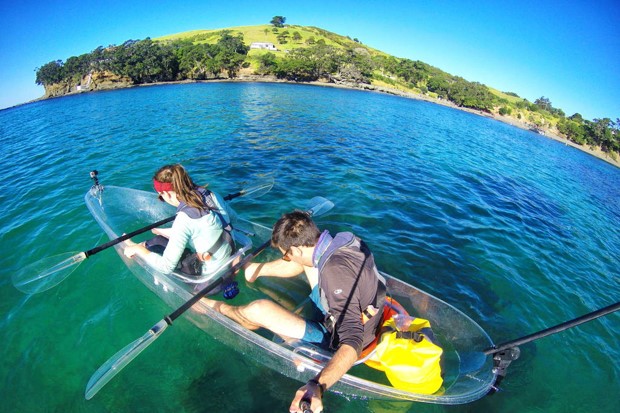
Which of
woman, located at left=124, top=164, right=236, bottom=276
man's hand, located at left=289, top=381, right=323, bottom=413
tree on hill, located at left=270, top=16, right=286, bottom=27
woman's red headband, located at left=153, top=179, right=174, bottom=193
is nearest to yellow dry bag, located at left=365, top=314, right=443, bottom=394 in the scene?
man's hand, located at left=289, top=381, right=323, bottom=413

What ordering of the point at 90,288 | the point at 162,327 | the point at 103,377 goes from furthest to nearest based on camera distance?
the point at 90,288, the point at 162,327, the point at 103,377

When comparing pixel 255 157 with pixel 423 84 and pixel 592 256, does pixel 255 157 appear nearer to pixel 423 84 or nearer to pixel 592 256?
pixel 592 256

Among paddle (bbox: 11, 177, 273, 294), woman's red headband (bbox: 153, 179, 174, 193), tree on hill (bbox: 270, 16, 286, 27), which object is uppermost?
tree on hill (bbox: 270, 16, 286, 27)

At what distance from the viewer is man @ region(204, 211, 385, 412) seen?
2.68 m

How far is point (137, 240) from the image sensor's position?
20.9 ft

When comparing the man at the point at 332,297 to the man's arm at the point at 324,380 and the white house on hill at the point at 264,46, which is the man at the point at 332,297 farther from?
the white house on hill at the point at 264,46

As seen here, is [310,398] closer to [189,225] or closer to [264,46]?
[189,225]

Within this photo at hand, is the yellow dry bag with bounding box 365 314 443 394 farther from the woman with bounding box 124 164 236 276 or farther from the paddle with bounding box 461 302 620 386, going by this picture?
the woman with bounding box 124 164 236 276

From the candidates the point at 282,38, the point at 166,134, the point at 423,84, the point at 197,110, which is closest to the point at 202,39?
the point at 282,38

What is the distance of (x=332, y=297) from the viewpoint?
289cm

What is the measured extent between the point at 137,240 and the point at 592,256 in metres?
14.2

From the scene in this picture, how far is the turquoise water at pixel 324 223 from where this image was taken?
4.05m

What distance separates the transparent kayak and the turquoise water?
48 centimetres

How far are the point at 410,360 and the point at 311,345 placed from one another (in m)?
1.26
